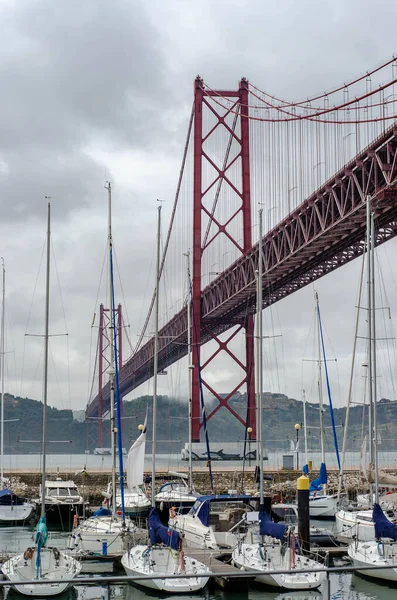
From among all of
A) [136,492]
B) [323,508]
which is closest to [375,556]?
[323,508]

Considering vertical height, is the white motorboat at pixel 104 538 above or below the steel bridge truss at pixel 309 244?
below

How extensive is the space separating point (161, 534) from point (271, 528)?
6.37 ft

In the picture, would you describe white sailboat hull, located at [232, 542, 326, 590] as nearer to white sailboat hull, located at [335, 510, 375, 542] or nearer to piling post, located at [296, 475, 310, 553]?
piling post, located at [296, 475, 310, 553]

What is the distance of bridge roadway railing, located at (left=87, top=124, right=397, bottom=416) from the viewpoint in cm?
2892

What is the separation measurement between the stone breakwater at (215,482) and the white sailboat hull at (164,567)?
15004 mm

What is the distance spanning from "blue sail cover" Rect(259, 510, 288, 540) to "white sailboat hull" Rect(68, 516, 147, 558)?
2949mm

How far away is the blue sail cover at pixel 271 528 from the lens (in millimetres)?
16281

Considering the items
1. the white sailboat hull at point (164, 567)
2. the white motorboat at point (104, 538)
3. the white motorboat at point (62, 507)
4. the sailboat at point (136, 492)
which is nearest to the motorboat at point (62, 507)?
the white motorboat at point (62, 507)

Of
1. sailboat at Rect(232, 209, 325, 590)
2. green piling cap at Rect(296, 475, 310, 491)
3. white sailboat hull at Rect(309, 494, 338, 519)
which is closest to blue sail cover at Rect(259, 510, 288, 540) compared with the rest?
sailboat at Rect(232, 209, 325, 590)

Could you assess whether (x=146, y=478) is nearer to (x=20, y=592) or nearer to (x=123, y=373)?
(x=20, y=592)

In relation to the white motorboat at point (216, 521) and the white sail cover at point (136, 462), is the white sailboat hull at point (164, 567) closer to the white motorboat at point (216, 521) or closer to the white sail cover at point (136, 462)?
the white motorboat at point (216, 521)

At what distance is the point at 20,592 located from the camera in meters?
15.1

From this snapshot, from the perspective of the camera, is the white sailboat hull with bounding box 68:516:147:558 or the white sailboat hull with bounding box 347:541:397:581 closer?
the white sailboat hull with bounding box 347:541:397:581

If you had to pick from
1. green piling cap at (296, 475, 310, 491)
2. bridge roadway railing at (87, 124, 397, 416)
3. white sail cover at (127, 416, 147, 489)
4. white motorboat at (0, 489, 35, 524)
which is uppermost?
bridge roadway railing at (87, 124, 397, 416)
